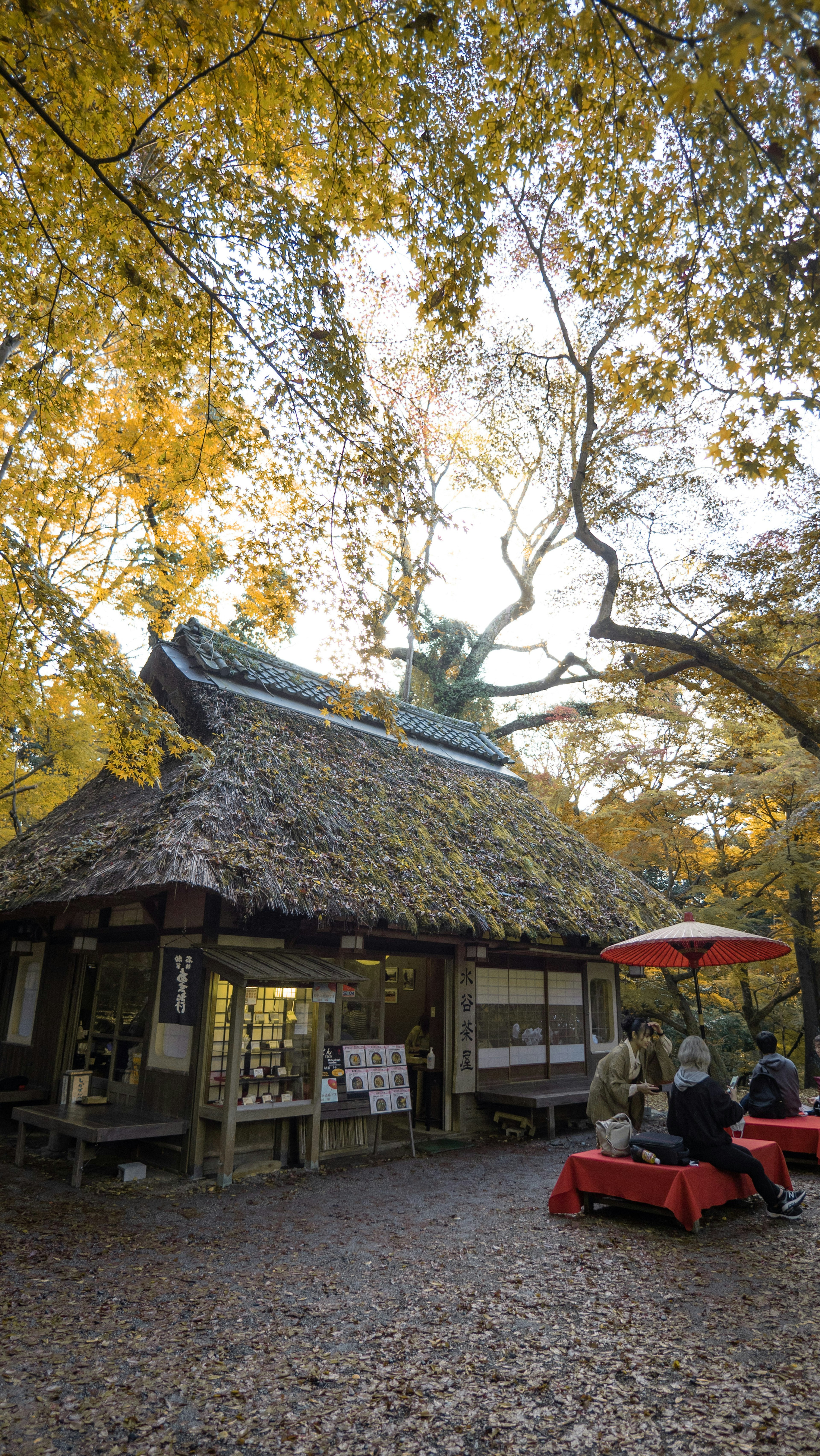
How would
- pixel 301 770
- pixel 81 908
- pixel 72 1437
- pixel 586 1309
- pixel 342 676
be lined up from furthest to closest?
pixel 301 770 < pixel 81 908 < pixel 342 676 < pixel 586 1309 < pixel 72 1437

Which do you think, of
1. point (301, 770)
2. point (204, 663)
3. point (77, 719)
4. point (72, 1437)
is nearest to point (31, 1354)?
point (72, 1437)

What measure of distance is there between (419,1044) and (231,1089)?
4112mm

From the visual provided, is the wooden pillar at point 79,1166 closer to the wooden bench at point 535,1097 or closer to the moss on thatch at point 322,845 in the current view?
the moss on thatch at point 322,845

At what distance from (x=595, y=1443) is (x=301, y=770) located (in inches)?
273

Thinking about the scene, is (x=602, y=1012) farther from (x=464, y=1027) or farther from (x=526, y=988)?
(x=464, y=1027)

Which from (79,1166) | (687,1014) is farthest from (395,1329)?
(687,1014)

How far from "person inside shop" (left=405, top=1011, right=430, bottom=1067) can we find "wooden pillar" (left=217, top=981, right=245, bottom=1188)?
351 centimetres

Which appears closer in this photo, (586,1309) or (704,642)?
(586,1309)

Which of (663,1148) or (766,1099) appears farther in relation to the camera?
(766,1099)

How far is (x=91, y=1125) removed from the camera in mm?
6656

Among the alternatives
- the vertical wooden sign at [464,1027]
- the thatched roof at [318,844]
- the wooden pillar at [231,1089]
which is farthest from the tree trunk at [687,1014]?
the wooden pillar at [231,1089]

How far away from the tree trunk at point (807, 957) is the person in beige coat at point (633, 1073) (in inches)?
296

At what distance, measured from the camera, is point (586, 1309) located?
416cm

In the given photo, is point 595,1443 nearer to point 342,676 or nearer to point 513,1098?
point 342,676
